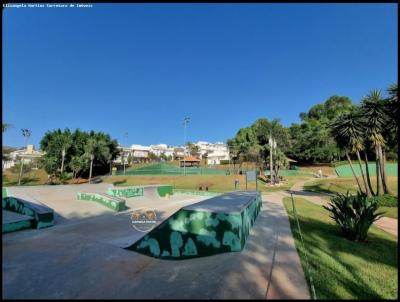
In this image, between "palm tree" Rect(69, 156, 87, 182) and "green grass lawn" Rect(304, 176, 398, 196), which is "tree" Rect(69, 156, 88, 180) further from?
"green grass lawn" Rect(304, 176, 398, 196)

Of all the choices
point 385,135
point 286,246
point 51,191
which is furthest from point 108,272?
point 385,135

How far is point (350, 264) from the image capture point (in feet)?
17.2

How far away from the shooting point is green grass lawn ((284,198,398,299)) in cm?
404

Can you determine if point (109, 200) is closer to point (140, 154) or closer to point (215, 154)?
point (215, 154)

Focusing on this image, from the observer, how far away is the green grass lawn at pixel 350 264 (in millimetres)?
4043

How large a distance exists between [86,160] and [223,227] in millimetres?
44593

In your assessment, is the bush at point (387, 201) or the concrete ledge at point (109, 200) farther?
the bush at point (387, 201)

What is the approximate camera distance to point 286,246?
6426mm

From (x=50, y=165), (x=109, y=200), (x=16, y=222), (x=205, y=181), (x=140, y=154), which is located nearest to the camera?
(x=16, y=222)

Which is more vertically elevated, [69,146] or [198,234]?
→ [69,146]

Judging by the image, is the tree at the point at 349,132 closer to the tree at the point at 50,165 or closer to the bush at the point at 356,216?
the bush at the point at 356,216

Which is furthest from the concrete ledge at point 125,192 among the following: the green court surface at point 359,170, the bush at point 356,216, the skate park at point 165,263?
the green court surface at point 359,170

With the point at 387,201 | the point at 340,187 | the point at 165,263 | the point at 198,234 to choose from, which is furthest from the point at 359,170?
the point at 165,263

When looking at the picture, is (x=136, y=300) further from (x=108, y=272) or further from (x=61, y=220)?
(x=61, y=220)
